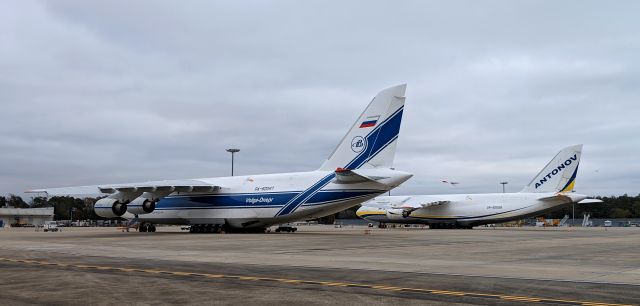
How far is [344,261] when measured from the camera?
15250 mm

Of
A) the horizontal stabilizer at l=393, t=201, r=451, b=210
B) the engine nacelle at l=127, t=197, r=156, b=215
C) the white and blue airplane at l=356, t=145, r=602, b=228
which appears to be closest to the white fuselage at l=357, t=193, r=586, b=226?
the white and blue airplane at l=356, t=145, r=602, b=228

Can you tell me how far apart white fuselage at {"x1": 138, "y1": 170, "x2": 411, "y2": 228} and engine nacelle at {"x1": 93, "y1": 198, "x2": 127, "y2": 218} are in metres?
3.95

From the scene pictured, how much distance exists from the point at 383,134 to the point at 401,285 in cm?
2383

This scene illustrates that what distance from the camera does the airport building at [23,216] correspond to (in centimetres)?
10256

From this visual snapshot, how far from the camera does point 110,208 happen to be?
39.5m

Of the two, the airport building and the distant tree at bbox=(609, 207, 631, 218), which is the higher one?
the distant tree at bbox=(609, 207, 631, 218)

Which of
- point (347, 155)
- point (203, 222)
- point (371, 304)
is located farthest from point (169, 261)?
point (203, 222)

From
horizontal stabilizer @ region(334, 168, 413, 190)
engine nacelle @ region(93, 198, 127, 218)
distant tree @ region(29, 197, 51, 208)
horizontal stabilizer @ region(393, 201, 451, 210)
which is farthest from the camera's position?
distant tree @ region(29, 197, 51, 208)

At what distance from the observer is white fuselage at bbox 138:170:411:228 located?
33812mm

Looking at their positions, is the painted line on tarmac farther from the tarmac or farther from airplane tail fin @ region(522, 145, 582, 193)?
airplane tail fin @ region(522, 145, 582, 193)

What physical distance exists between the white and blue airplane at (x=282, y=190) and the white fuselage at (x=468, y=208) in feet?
90.6

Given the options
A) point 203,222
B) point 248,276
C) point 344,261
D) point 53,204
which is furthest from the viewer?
point 53,204

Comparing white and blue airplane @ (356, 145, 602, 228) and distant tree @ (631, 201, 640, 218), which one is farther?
distant tree @ (631, 201, 640, 218)

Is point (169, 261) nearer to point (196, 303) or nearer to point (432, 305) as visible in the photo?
point (196, 303)
